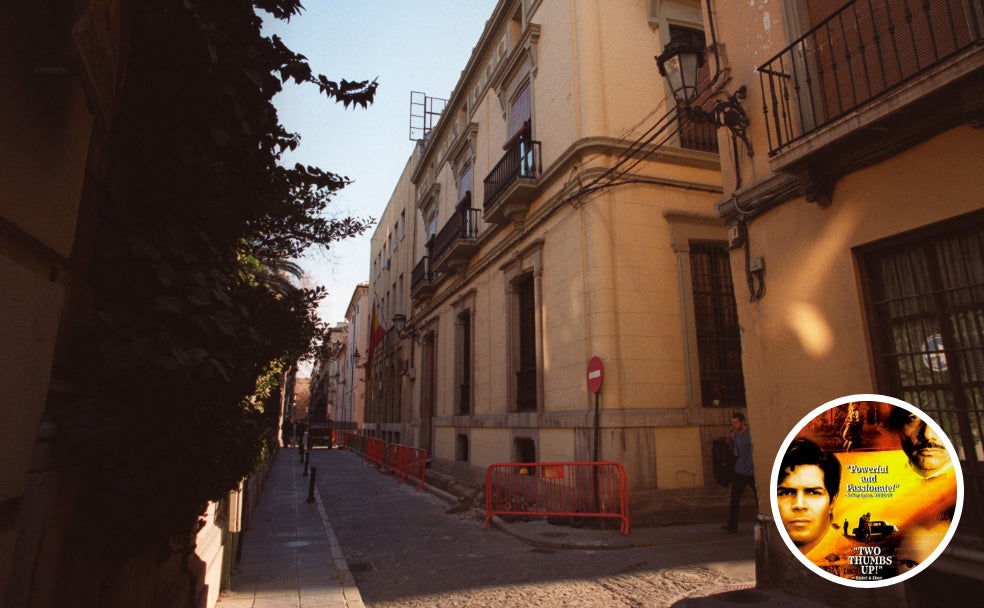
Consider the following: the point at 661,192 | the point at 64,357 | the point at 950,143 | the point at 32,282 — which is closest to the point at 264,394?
the point at 64,357

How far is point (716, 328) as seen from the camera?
1082cm

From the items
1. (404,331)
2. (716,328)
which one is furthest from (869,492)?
(404,331)

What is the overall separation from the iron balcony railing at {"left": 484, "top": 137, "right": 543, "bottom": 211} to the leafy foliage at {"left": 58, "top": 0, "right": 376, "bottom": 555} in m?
9.68

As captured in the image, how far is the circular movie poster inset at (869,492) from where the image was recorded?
2260mm

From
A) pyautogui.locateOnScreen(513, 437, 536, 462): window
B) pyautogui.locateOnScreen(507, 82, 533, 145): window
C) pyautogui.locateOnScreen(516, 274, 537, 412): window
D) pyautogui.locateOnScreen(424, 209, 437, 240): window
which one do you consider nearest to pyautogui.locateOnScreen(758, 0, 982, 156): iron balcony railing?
pyautogui.locateOnScreen(507, 82, 533, 145): window

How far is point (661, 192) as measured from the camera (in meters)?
10.9

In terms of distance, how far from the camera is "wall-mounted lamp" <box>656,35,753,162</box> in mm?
6551

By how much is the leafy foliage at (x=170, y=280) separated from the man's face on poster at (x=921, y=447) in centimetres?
299

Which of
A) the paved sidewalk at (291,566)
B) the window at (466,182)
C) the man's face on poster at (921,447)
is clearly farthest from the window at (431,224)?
the man's face on poster at (921,447)

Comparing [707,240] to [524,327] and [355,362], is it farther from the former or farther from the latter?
[355,362]

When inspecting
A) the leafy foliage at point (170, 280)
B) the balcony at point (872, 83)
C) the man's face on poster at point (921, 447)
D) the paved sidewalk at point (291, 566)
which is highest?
the balcony at point (872, 83)

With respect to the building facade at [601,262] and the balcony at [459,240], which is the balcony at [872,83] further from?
the balcony at [459,240]

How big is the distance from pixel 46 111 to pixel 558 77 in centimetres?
1147

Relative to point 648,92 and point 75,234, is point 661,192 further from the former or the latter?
point 75,234
